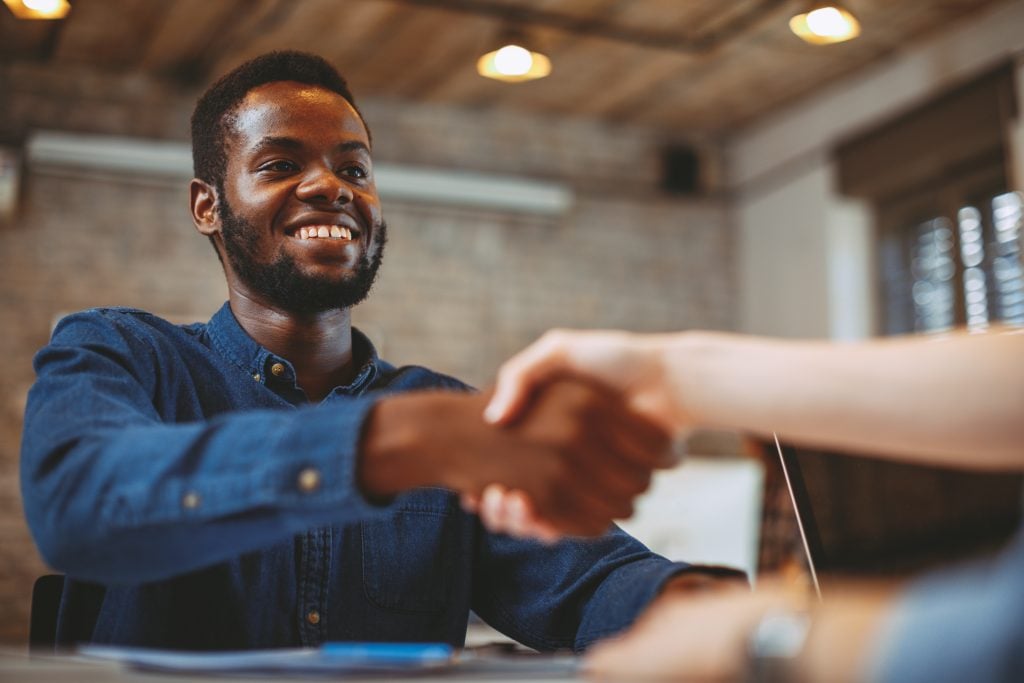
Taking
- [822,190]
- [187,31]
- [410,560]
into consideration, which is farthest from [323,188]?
[822,190]

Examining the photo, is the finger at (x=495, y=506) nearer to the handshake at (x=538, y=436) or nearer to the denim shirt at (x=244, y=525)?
the handshake at (x=538, y=436)

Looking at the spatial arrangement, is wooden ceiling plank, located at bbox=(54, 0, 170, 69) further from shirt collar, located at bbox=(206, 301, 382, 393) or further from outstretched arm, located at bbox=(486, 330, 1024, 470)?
outstretched arm, located at bbox=(486, 330, 1024, 470)

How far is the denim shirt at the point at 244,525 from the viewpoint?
93 cm

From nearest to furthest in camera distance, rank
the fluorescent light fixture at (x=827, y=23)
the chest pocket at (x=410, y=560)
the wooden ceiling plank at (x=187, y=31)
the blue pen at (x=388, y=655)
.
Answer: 1. the blue pen at (x=388, y=655)
2. the chest pocket at (x=410, y=560)
3. the fluorescent light fixture at (x=827, y=23)
4. the wooden ceiling plank at (x=187, y=31)

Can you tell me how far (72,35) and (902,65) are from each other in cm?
337

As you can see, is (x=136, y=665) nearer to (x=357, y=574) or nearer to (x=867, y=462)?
(x=357, y=574)

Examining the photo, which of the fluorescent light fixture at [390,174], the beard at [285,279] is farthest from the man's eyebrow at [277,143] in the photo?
the fluorescent light fixture at [390,174]

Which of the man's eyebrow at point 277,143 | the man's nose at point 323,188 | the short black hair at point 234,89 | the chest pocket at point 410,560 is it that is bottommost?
the chest pocket at point 410,560

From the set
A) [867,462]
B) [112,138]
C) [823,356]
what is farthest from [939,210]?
[823,356]

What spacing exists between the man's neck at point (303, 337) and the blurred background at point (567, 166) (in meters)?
2.42

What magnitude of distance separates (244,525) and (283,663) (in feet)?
0.60

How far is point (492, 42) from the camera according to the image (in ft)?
14.2

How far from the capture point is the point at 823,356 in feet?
2.65

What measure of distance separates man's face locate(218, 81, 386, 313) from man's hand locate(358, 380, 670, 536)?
69 cm
